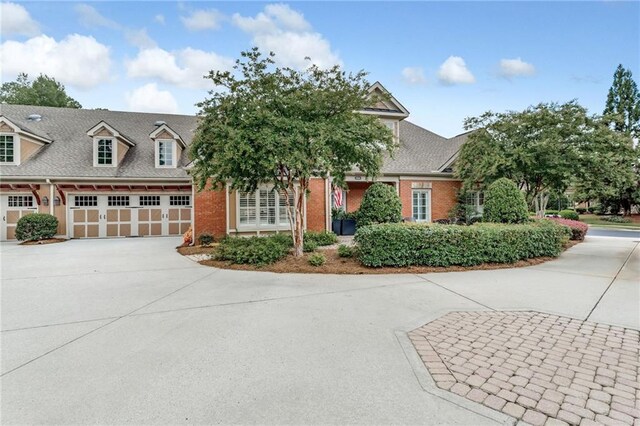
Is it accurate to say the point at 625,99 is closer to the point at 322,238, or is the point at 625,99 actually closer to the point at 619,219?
the point at 619,219

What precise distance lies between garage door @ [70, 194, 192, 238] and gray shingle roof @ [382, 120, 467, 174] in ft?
37.3

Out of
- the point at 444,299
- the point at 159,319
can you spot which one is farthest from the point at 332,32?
the point at 159,319

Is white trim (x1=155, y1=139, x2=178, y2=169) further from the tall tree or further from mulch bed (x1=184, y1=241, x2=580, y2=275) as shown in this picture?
the tall tree

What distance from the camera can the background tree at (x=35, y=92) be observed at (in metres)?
25.1

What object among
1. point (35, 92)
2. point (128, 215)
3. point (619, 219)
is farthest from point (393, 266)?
point (619, 219)

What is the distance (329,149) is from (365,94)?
94.7 inches

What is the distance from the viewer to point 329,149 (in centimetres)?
798

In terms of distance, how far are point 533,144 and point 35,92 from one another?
35.5 m

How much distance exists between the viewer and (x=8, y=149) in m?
15.0

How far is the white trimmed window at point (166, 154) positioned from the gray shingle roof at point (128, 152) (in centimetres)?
38

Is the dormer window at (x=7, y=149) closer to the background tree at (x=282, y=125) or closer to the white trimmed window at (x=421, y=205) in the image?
the background tree at (x=282, y=125)

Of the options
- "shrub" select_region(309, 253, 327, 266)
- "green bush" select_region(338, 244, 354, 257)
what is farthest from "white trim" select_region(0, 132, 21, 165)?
"green bush" select_region(338, 244, 354, 257)

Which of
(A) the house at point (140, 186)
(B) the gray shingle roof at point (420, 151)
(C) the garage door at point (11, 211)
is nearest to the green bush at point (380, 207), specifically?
(A) the house at point (140, 186)

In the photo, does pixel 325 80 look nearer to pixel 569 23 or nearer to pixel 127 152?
pixel 569 23
